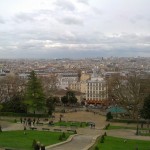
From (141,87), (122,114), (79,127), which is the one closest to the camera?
(79,127)

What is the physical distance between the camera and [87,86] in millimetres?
106688

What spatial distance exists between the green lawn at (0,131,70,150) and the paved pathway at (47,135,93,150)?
1308 millimetres

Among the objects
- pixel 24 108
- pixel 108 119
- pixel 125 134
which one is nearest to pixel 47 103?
pixel 24 108

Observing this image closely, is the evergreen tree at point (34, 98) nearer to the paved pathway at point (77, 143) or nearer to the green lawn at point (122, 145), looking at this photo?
the paved pathway at point (77, 143)

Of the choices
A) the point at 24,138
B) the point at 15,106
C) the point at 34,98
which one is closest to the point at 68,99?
the point at 15,106

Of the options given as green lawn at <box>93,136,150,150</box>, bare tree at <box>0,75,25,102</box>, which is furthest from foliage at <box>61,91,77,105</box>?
green lawn at <box>93,136,150,150</box>

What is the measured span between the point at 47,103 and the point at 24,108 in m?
5.31

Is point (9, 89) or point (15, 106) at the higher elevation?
point (9, 89)

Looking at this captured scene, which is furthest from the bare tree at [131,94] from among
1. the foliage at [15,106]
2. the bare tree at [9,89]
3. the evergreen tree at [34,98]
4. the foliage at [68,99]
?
the foliage at [68,99]

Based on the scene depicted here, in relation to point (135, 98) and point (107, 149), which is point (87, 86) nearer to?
point (135, 98)

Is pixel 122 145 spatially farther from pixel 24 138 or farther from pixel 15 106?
pixel 15 106

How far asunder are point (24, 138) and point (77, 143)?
16.7ft

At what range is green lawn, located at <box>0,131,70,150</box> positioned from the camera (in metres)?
30.4

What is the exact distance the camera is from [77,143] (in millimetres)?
33062
